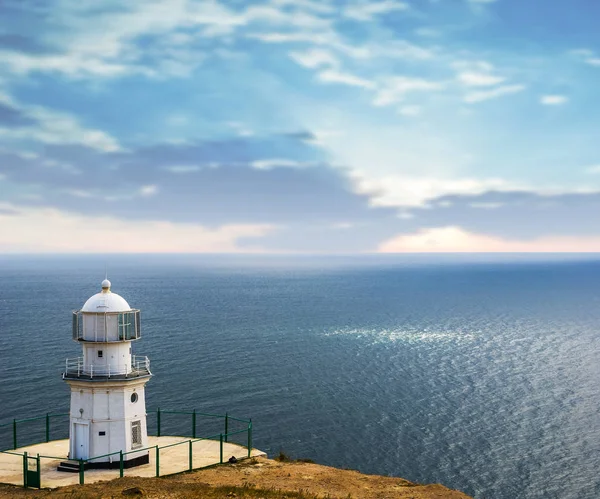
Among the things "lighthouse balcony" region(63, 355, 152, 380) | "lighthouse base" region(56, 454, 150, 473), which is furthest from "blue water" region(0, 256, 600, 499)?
"lighthouse balcony" region(63, 355, 152, 380)

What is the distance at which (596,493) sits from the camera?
4359 cm

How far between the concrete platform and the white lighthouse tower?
0.95m

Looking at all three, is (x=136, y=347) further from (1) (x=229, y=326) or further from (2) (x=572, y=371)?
(2) (x=572, y=371)

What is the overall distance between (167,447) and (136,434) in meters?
4.14

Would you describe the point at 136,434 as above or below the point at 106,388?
below

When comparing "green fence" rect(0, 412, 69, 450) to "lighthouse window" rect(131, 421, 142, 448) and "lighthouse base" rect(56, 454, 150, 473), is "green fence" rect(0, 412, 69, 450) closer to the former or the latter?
"lighthouse base" rect(56, 454, 150, 473)

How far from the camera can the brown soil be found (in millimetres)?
28906

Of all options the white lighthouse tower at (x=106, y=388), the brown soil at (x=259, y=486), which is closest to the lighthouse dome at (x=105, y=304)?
the white lighthouse tower at (x=106, y=388)

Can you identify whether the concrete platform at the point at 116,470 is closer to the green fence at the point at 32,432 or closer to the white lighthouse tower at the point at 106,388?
the white lighthouse tower at the point at 106,388

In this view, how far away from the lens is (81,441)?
35031mm

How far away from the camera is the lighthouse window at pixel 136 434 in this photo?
117 ft

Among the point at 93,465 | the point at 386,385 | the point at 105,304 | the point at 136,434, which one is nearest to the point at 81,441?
the point at 93,465

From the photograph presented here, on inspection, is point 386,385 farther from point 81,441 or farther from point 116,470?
point 81,441

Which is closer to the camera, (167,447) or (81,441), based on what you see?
(81,441)
